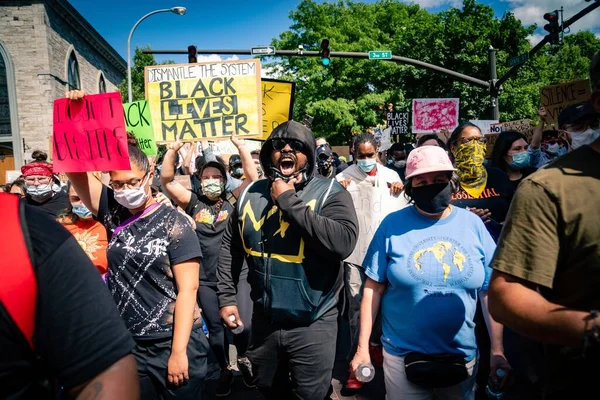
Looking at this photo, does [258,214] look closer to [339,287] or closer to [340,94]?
[339,287]

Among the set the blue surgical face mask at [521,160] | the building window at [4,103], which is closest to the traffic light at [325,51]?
the blue surgical face mask at [521,160]

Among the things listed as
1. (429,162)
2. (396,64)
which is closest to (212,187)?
(429,162)

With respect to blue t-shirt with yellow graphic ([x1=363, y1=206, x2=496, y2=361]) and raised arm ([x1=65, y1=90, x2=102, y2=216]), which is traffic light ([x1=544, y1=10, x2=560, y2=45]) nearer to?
blue t-shirt with yellow graphic ([x1=363, y1=206, x2=496, y2=361])

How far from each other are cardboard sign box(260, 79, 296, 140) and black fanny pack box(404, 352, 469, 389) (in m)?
3.73

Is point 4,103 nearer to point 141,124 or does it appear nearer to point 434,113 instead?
point 434,113

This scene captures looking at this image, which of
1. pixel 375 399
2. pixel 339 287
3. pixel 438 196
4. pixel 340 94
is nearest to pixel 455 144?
pixel 438 196

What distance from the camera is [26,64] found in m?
20.6

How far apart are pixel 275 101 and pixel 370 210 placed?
1906mm

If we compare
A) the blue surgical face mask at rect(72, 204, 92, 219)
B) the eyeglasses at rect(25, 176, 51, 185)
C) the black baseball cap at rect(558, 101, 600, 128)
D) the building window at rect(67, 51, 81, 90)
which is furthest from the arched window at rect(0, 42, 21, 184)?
the black baseball cap at rect(558, 101, 600, 128)

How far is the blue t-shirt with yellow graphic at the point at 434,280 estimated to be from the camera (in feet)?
7.86

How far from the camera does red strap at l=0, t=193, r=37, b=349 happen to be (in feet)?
3.38

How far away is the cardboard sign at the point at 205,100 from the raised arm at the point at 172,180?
31 centimetres

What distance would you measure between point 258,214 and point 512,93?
26.2m

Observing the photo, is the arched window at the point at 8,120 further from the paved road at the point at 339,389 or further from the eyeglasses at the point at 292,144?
the eyeglasses at the point at 292,144
